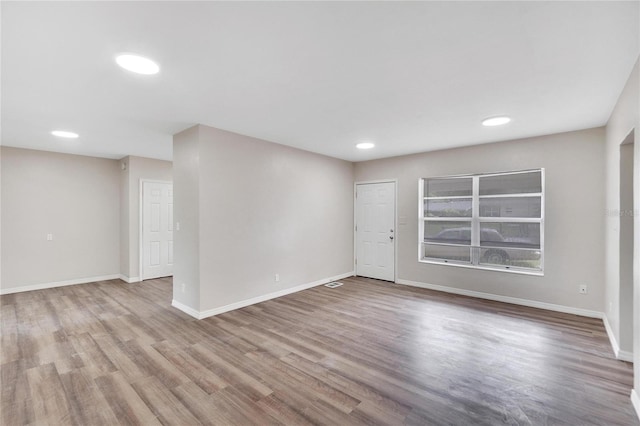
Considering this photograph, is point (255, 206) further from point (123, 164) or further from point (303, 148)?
point (123, 164)

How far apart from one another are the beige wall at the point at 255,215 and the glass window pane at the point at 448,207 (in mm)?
1784

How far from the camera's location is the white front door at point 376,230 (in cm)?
579

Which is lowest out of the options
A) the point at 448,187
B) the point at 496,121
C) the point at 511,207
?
the point at 511,207

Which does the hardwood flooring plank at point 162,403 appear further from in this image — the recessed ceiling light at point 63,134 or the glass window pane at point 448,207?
the glass window pane at point 448,207

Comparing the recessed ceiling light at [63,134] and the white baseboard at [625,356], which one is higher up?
the recessed ceiling light at [63,134]

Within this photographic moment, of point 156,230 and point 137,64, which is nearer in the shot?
point 137,64

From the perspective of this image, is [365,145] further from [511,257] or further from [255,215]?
[511,257]

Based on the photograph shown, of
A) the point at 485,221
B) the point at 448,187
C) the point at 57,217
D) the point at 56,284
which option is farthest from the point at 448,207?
the point at 56,284

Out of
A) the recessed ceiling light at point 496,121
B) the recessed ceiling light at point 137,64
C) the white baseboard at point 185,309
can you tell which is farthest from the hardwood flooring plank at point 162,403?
the recessed ceiling light at point 496,121

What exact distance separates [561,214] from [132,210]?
7.34 meters

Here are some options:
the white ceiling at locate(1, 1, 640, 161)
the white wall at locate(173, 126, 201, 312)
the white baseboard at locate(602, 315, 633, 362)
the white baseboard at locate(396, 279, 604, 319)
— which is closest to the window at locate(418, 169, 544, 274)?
the white baseboard at locate(396, 279, 604, 319)

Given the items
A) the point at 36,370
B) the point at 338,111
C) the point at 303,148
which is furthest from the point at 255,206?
the point at 36,370

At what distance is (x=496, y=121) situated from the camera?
3492 mm

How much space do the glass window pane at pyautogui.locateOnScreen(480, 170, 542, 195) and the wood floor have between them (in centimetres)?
178
